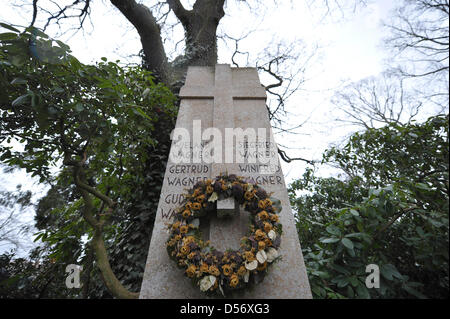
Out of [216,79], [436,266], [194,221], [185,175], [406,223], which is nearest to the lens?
[436,266]

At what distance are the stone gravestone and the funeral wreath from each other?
16 centimetres

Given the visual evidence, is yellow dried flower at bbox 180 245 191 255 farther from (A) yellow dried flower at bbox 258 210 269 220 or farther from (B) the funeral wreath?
(A) yellow dried flower at bbox 258 210 269 220

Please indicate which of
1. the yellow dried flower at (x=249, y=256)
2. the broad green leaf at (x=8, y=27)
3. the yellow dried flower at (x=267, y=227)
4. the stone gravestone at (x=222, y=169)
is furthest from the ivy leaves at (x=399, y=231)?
the broad green leaf at (x=8, y=27)

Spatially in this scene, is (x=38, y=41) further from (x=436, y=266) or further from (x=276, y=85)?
(x=276, y=85)

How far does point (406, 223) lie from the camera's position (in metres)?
2.36

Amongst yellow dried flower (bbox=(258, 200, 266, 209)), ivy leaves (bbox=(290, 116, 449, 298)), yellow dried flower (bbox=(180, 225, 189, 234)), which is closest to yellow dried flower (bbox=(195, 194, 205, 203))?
yellow dried flower (bbox=(180, 225, 189, 234))

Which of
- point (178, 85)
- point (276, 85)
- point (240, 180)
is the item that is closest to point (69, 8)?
point (178, 85)

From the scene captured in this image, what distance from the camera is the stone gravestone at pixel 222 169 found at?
6.42 feet

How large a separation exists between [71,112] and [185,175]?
4.46 feet

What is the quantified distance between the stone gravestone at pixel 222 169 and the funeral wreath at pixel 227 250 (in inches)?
6.2

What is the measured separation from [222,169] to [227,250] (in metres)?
0.96

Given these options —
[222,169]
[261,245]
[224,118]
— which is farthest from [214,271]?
[224,118]

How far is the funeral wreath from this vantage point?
173 centimetres

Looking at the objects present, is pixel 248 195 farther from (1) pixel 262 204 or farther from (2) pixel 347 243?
(2) pixel 347 243
